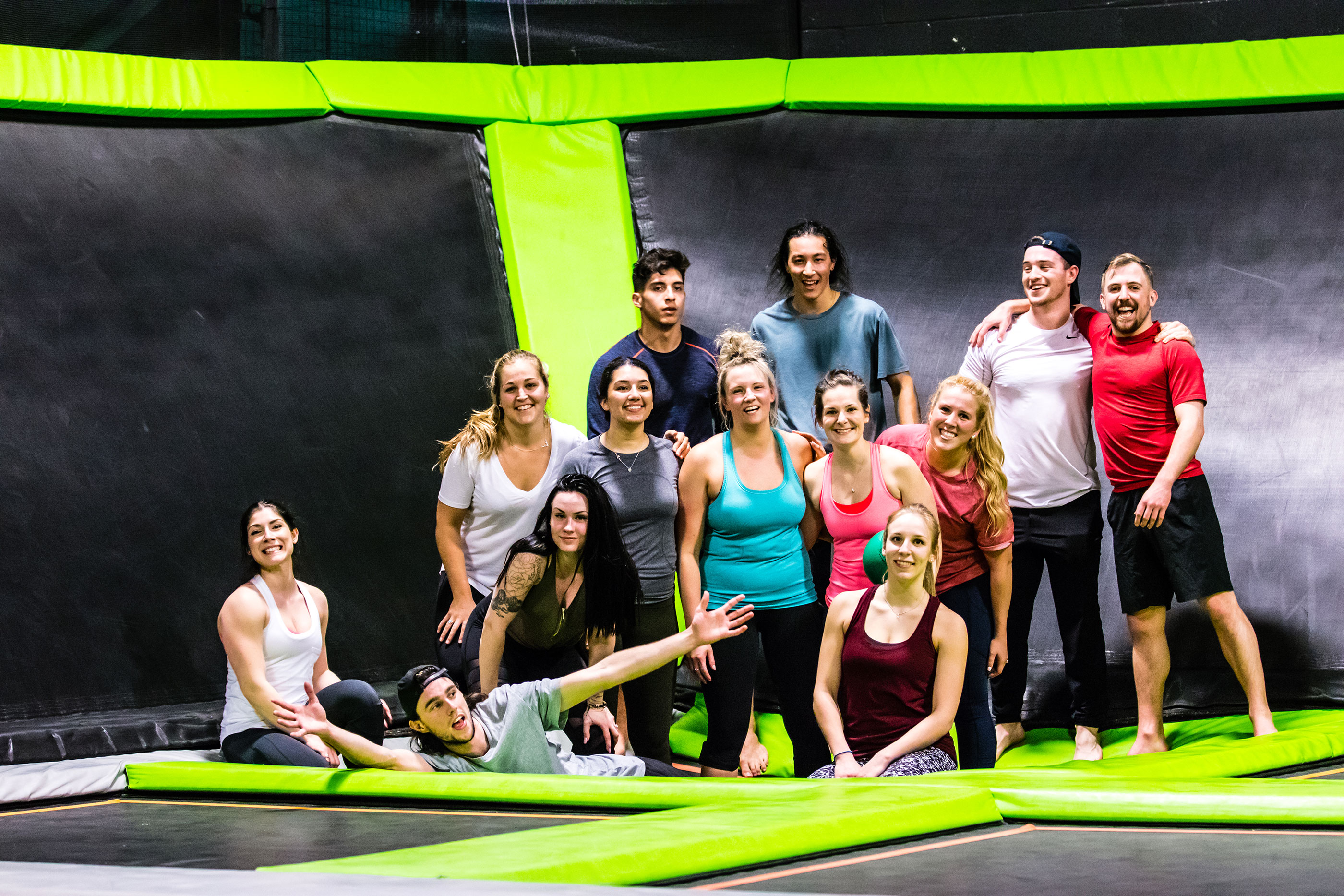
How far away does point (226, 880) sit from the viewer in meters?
1.57

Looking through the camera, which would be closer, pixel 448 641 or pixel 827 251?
pixel 448 641

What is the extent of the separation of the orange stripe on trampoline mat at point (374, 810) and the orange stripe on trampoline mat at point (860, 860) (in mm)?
426

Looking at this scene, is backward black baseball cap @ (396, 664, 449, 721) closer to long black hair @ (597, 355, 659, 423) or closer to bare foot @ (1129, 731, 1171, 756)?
long black hair @ (597, 355, 659, 423)

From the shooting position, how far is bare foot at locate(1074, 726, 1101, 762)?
11.1 ft

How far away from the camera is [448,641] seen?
327cm

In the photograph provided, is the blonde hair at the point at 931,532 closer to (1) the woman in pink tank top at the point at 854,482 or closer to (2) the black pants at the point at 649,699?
(1) the woman in pink tank top at the point at 854,482

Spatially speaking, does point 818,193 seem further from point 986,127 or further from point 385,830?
point 385,830

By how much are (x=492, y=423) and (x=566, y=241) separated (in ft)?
4.78

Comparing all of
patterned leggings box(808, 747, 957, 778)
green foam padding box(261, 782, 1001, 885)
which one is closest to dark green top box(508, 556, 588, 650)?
patterned leggings box(808, 747, 957, 778)

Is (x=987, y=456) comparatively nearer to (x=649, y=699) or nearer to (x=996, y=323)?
(x=996, y=323)

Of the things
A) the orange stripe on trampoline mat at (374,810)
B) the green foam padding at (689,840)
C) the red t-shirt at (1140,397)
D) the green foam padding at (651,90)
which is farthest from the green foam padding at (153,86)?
the green foam padding at (689,840)

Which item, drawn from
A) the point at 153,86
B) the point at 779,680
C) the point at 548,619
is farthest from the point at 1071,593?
the point at 153,86

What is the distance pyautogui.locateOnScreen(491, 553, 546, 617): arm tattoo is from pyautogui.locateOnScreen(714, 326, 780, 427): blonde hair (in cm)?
59

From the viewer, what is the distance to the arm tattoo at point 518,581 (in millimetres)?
2904
